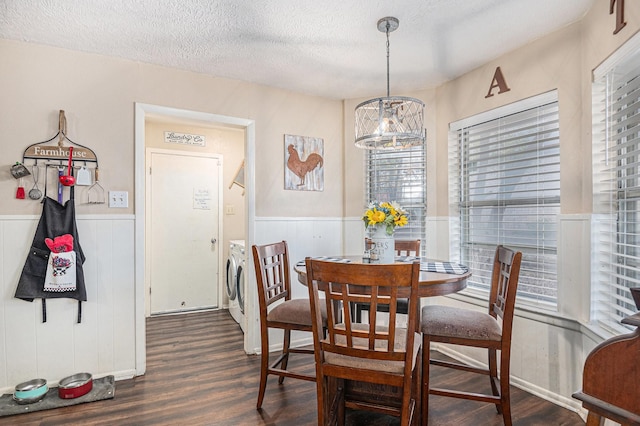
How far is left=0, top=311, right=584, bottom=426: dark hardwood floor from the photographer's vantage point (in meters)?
2.04

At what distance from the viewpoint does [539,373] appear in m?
2.32

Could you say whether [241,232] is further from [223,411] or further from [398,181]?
[223,411]

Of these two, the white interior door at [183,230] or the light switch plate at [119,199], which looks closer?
the light switch plate at [119,199]

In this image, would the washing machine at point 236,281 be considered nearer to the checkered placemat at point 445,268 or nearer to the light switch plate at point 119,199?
the light switch plate at point 119,199

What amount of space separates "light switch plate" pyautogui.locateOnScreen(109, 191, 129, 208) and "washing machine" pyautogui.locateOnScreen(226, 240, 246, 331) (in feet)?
3.83

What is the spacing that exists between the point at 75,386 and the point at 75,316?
47 cm

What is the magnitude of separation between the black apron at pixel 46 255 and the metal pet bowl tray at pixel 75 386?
0.41 metres

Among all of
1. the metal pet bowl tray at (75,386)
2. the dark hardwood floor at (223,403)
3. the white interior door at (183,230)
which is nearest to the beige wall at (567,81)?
the dark hardwood floor at (223,403)

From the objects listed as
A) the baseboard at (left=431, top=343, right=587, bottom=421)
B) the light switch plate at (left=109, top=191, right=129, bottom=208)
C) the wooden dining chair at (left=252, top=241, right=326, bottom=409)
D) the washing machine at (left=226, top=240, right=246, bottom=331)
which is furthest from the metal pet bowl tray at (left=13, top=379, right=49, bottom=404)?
the baseboard at (left=431, top=343, right=587, bottom=421)

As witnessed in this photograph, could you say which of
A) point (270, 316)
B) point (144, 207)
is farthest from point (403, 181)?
point (144, 207)

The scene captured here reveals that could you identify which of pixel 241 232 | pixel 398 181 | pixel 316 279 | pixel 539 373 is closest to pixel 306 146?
pixel 398 181

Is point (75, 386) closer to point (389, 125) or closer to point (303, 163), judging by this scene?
point (303, 163)

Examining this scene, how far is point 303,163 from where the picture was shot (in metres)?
3.40

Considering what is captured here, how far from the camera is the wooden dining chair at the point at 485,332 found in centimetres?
186
